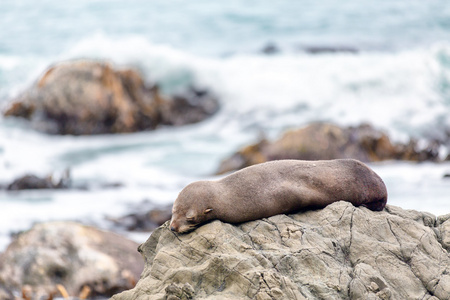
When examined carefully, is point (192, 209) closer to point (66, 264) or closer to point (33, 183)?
point (66, 264)

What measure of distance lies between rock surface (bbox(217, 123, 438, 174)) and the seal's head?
25.0 feet

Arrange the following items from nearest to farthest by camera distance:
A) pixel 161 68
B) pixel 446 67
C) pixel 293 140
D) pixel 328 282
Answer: pixel 328 282 → pixel 293 140 → pixel 446 67 → pixel 161 68

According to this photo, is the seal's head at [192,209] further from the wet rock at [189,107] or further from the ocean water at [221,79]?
the wet rock at [189,107]

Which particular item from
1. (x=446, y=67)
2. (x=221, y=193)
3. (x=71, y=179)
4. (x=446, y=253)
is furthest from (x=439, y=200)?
(x=446, y=67)

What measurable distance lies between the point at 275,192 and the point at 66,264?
3.87m

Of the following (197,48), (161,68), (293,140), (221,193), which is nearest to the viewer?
(221,193)

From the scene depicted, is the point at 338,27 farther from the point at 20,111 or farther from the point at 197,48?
the point at 20,111

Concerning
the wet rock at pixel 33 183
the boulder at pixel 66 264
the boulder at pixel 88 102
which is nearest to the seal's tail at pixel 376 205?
the boulder at pixel 66 264

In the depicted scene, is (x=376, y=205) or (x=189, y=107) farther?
(x=189, y=107)

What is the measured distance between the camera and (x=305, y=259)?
5043 mm

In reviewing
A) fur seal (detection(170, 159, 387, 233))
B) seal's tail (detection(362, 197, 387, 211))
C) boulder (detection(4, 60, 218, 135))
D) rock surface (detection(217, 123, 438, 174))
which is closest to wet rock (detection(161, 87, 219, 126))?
boulder (detection(4, 60, 218, 135))

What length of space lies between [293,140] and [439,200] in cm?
448

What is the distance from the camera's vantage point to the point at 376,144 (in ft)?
47.2

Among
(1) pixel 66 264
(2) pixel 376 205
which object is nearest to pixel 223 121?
(1) pixel 66 264
